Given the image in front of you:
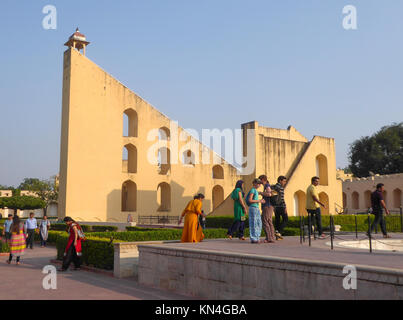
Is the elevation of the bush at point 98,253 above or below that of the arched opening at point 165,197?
below

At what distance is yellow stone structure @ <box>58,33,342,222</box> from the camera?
23.6 m

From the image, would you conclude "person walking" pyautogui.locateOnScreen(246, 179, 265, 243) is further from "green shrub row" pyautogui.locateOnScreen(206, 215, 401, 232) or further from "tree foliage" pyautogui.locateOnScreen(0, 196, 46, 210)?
"tree foliage" pyautogui.locateOnScreen(0, 196, 46, 210)

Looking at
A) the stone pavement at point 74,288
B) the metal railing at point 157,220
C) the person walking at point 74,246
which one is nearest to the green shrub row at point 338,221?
the metal railing at point 157,220

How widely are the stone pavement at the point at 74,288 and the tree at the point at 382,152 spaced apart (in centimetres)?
4390

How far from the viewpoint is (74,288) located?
6750 mm

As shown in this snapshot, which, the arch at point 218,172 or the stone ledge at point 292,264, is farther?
the arch at point 218,172

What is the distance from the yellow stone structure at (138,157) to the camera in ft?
77.4

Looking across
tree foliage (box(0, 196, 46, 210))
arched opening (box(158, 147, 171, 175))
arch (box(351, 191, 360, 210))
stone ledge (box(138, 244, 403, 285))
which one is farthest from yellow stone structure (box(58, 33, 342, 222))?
arch (box(351, 191, 360, 210))

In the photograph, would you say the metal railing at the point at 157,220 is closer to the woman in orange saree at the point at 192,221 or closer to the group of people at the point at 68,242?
the group of people at the point at 68,242

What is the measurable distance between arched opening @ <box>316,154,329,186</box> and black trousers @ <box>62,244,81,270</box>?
19133 millimetres

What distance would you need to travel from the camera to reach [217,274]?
548 centimetres
